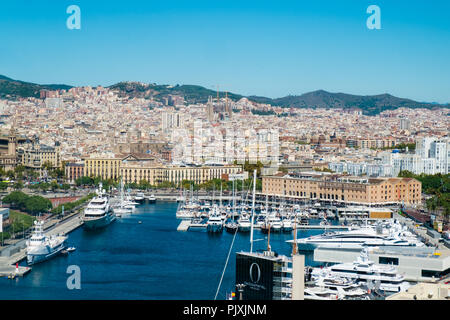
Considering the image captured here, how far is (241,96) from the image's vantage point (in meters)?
52.8

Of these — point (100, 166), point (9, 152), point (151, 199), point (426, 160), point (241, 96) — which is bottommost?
point (151, 199)

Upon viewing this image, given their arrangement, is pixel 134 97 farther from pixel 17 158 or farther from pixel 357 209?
pixel 357 209

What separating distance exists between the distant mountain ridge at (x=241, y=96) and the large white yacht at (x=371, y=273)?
33411 mm

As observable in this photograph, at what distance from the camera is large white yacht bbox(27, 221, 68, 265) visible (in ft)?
29.1

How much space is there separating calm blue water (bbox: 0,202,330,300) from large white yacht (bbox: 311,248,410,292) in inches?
42.0

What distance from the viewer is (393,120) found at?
164 ft

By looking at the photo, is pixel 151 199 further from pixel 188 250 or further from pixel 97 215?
pixel 188 250

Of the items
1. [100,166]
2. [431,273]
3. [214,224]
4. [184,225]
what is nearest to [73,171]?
[100,166]

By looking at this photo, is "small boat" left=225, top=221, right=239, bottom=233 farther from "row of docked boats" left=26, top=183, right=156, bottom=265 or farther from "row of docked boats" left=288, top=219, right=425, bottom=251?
"row of docked boats" left=288, top=219, right=425, bottom=251

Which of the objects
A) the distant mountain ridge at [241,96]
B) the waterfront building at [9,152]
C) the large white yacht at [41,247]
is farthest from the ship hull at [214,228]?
the distant mountain ridge at [241,96]

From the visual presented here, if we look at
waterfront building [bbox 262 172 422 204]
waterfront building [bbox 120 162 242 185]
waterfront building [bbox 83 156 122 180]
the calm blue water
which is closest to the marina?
the calm blue water

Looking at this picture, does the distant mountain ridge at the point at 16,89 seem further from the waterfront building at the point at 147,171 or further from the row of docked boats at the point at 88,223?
the row of docked boats at the point at 88,223

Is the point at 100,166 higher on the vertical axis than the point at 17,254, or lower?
higher

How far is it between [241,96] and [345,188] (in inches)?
1446
